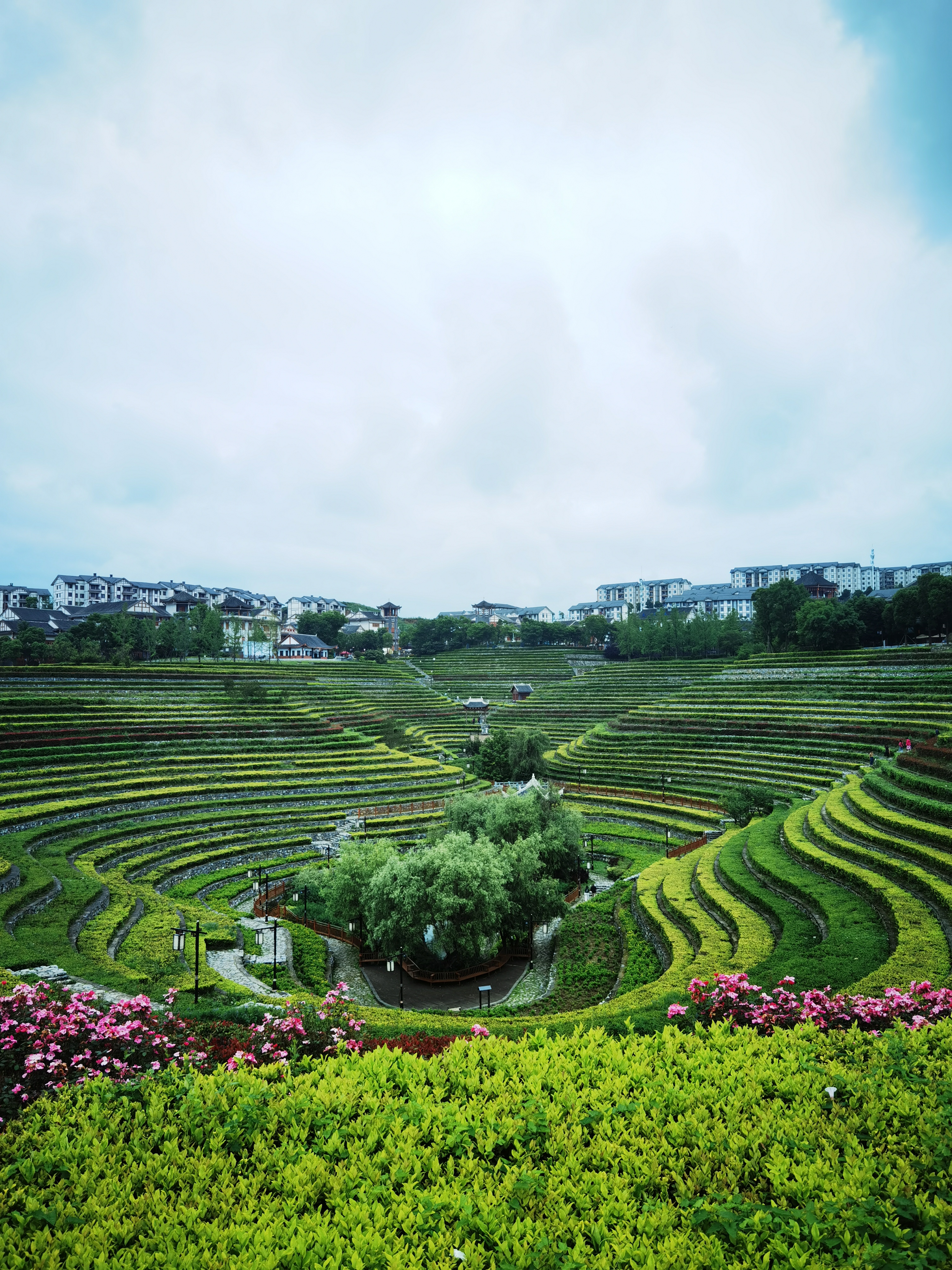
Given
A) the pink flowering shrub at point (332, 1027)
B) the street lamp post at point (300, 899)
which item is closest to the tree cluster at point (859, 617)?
the street lamp post at point (300, 899)

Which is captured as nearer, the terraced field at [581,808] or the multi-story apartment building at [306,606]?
the terraced field at [581,808]

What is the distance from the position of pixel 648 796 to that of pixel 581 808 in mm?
4395

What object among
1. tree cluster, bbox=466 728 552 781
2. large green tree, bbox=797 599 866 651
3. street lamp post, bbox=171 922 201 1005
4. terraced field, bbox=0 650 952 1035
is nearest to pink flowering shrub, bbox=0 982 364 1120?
street lamp post, bbox=171 922 201 1005

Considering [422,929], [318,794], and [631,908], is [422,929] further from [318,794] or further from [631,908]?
[318,794]

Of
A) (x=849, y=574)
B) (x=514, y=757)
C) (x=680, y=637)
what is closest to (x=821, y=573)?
(x=849, y=574)

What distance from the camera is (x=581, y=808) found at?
4131 cm

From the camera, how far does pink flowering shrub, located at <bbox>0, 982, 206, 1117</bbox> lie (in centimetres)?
774

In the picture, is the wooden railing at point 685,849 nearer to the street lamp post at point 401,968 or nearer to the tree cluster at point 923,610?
the street lamp post at point 401,968

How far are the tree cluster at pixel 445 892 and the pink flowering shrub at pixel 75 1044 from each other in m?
12.3

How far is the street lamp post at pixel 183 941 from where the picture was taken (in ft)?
48.4

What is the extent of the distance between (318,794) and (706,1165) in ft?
113

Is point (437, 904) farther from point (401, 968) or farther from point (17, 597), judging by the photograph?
point (17, 597)

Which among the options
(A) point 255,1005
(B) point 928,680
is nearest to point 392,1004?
(A) point 255,1005

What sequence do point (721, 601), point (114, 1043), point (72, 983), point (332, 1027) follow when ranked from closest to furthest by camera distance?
1. point (114, 1043)
2. point (332, 1027)
3. point (72, 983)
4. point (721, 601)
